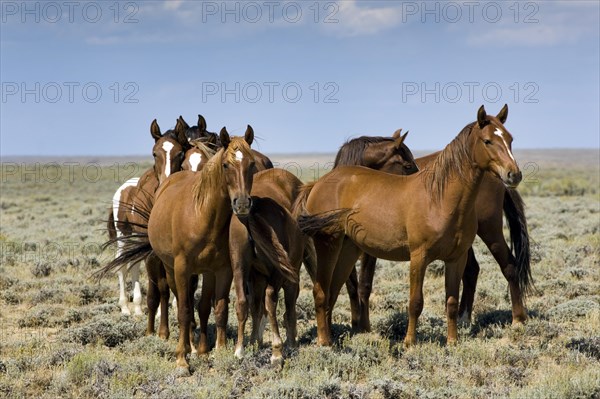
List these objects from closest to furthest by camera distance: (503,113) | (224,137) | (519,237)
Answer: (224,137) < (503,113) < (519,237)

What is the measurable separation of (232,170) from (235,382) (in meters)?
1.75

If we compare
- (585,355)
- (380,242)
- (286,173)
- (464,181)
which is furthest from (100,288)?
(585,355)

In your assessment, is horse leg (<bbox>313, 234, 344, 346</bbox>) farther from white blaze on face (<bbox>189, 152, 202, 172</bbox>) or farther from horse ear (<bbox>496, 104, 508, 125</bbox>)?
horse ear (<bbox>496, 104, 508, 125</bbox>)

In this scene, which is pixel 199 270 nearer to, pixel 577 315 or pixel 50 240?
pixel 577 315

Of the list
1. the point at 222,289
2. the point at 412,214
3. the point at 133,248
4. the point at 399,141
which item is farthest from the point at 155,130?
the point at 412,214

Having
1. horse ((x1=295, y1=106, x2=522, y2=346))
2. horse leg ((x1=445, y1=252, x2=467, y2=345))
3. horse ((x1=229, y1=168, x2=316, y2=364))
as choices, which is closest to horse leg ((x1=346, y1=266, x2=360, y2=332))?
horse ((x1=295, y1=106, x2=522, y2=346))

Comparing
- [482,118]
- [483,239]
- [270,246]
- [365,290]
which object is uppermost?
[482,118]

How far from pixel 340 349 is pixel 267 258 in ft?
4.17

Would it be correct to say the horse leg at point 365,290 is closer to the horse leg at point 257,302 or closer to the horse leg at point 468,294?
the horse leg at point 468,294

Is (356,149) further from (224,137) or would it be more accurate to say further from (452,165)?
(224,137)

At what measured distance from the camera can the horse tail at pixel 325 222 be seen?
674 cm

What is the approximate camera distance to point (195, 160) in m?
7.41

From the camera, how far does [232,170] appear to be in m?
5.54

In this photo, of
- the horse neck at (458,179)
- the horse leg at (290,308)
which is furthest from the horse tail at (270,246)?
the horse neck at (458,179)
